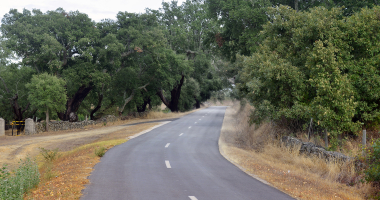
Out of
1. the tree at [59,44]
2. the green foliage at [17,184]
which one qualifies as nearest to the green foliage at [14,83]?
the tree at [59,44]

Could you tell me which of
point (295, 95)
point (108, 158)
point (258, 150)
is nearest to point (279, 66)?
point (295, 95)

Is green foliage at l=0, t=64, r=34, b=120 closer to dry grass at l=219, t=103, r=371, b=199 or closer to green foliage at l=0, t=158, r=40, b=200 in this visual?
dry grass at l=219, t=103, r=371, b=199

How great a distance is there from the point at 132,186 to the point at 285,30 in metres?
13.8

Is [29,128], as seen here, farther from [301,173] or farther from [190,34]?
[301,173]

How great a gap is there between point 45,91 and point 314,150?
1004 inches

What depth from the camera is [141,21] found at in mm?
37219

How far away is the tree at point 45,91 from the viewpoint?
29.6 m

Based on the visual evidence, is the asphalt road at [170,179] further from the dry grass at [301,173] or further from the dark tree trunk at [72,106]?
the dark tree trunk at [72,106]

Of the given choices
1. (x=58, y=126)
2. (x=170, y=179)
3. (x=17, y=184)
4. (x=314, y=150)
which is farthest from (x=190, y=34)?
(x=17, y=184)

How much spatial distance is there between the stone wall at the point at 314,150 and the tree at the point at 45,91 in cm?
2308

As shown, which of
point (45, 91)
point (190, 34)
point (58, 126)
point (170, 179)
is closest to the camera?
point (170, 179)

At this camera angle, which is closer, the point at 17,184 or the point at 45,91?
the point at 17,184

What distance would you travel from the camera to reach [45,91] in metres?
29.8

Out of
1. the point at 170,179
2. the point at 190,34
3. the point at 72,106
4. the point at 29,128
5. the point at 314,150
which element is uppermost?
the point at 190,34
